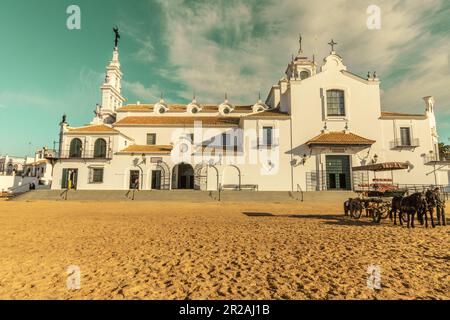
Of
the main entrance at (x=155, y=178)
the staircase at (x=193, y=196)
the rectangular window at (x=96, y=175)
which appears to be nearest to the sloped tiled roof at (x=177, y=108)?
the rectangular window at (x=96, y=175)

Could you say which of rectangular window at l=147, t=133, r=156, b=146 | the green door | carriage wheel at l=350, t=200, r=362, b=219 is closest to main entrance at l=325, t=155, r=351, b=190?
carriage wheel at l=350, t=200, r=362, b=219

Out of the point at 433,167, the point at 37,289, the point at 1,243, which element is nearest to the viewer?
the point at 37,289

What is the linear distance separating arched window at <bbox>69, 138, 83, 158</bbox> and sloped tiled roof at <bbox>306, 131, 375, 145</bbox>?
28.6 m

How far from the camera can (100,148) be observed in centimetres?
3212

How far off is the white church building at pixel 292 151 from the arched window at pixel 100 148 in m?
0.04

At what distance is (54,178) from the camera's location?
31172 millimetres

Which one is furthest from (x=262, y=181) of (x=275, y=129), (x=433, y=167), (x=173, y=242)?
(x=173, y=242)

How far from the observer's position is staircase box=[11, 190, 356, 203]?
25188mm

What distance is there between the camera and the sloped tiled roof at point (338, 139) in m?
28.1

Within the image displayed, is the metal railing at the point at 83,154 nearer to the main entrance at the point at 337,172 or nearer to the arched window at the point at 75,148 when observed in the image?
the arched window at the point at 75,148

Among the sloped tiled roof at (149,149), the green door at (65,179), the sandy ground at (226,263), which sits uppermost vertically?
the sloped tiled roof at (149,149)
